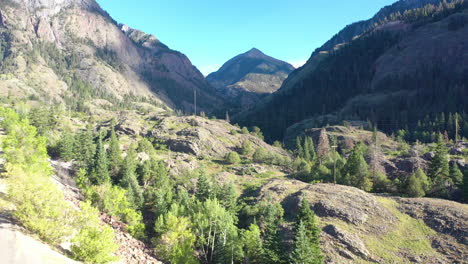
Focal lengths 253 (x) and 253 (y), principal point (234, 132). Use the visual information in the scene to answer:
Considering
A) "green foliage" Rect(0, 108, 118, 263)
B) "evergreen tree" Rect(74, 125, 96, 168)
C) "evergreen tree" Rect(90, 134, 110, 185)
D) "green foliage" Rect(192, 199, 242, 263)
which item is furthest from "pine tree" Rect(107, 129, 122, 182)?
"green foliage" Rect(0, 108, 118, 263)

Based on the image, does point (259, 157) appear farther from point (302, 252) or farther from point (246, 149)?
point (302, 252)

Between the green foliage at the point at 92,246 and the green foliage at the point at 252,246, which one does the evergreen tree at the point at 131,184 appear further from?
the green foliage at the point at 92,246

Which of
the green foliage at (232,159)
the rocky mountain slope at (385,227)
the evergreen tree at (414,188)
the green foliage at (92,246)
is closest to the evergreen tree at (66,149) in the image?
the green foliage at (232,159)

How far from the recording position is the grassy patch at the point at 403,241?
39750mm

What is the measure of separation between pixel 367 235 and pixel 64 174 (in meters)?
70.9

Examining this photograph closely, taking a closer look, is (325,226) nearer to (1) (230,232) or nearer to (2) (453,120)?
(1) (230,232)

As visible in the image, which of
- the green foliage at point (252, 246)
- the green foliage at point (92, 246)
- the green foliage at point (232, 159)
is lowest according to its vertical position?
the green foliage at point (252, 246)

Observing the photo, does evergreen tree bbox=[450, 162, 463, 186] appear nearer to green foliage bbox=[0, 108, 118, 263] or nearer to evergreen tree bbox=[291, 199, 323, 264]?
evergreen tree bbox=[291, 199, 323, 264]

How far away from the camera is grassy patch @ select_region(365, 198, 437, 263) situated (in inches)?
1565

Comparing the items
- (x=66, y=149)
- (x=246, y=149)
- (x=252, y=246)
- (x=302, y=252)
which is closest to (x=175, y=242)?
(x=252, y=246)

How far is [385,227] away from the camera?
45312 mm

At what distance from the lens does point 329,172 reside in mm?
77250

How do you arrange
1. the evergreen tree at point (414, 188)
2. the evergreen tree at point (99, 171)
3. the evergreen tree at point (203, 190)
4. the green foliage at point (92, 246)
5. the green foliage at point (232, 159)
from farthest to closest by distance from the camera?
the green foliage at point (232, 159), the evergreen tree at point (99, 171), the evergreen tree at point (203, 190), the evergreen tree at point (414, 188), the green foliage at point (92, 246)

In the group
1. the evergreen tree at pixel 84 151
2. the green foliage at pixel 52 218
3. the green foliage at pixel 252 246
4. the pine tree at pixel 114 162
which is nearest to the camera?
the green foliage at pixel 52 218
